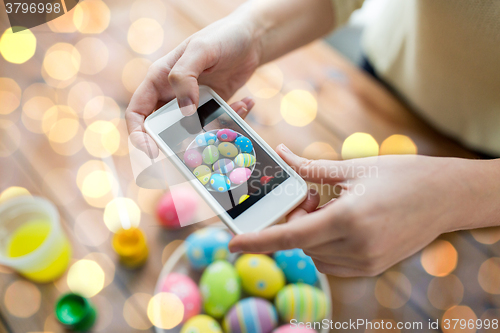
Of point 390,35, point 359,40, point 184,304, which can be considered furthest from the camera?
point 359,40

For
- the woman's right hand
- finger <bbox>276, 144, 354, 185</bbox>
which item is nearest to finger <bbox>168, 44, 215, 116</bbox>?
the woman's right hand

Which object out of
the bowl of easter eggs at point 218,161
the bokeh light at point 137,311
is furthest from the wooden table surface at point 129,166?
the bowl of easter eggs at point 218,161

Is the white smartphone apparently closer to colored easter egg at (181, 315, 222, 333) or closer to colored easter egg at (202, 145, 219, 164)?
colored easter egg at (202, 145, 219, 164)

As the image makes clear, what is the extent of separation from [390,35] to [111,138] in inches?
21.7

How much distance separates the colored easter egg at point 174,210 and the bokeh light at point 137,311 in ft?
0.39

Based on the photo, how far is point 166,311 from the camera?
0.46 meters

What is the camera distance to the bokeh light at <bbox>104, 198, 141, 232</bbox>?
52 centimetres

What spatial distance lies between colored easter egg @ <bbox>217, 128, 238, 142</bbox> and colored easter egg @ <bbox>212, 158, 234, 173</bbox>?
0.09 ft

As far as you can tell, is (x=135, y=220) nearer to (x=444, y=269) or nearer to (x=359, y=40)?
(x=444, y=269)

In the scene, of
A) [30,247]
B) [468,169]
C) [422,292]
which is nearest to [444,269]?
[422,292]

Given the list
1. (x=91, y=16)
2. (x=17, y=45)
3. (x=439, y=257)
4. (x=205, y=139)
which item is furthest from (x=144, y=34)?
(x=439, y=257)

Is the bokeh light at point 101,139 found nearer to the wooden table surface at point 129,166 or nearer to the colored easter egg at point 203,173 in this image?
the wooden table surface at point 129,166

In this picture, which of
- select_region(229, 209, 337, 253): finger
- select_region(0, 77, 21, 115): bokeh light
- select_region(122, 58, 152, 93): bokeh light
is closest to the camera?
select_region(229, 209, 337, 253): finger

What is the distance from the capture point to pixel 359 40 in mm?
789
